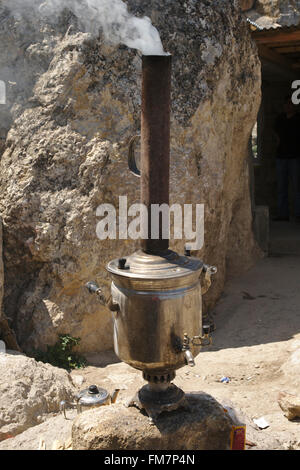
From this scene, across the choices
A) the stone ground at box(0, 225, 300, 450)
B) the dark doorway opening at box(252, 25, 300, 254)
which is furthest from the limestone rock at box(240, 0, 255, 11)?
the stone ground at box(0, 225, 300, 450)

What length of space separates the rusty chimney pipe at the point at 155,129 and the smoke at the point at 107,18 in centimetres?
25

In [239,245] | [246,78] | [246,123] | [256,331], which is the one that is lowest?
[256,331]

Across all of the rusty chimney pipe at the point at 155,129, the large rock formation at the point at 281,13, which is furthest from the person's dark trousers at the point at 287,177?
the rusty chimney pipe at the point at 155,129

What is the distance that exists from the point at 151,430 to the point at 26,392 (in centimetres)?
135

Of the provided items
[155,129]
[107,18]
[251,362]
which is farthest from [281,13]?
[155,129]

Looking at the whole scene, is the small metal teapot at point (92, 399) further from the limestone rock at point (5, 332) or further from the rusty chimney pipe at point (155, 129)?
the limestone rock at point (5, 332)

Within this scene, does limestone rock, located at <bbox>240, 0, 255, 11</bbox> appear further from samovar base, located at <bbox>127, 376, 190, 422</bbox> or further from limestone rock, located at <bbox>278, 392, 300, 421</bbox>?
samovar base, located at <bbox>127, 376, 190, 422</bbox>

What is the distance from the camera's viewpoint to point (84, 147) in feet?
18.6

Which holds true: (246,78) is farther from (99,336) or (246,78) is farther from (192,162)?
(99,336)

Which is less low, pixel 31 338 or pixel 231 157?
pixel 231 157

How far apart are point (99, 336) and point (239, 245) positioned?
263 cm

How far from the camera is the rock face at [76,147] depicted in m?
5.62

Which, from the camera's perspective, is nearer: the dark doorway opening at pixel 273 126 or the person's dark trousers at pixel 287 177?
the dark doorway opening at pixel 273 126
